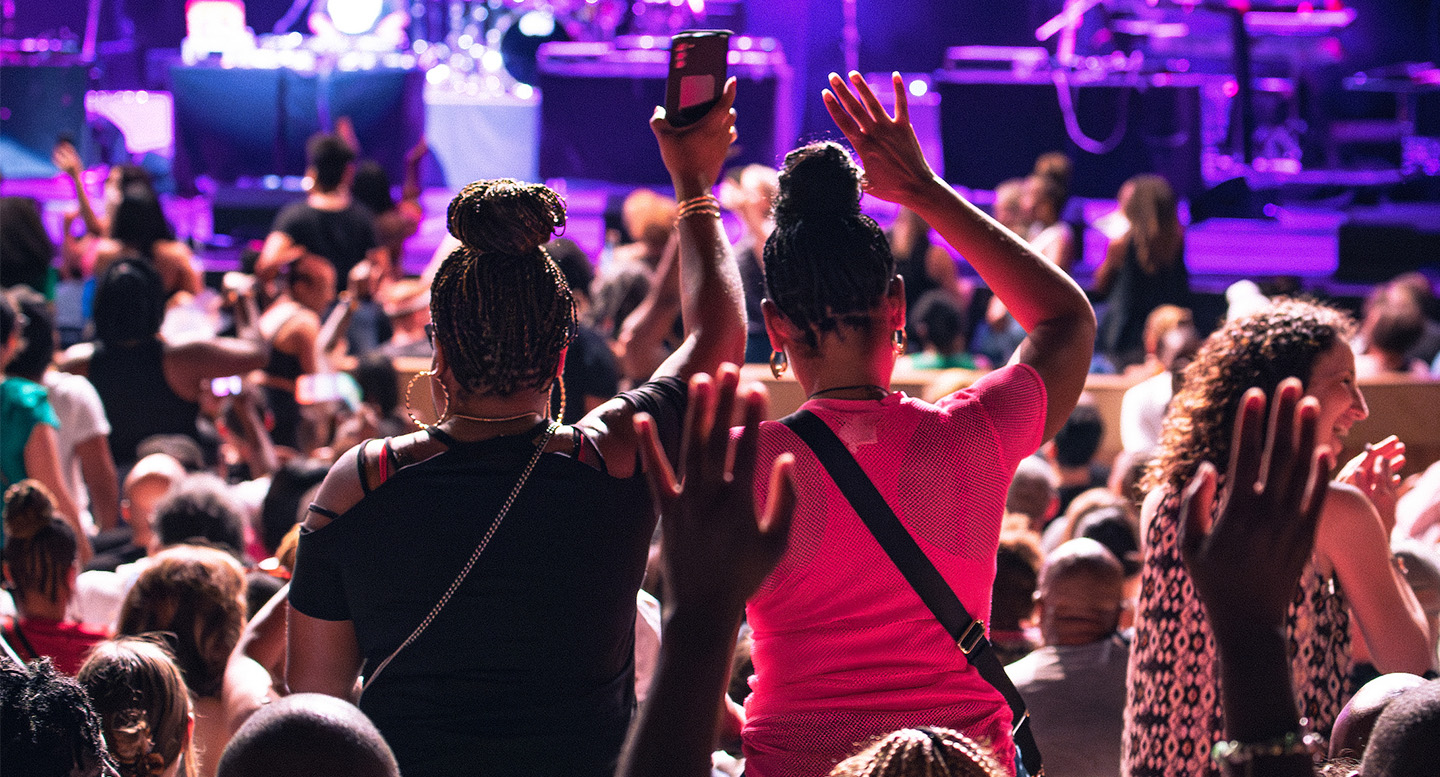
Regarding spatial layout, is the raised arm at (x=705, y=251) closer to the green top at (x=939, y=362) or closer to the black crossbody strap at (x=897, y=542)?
the black crossbody strap at (x=897, y=542)

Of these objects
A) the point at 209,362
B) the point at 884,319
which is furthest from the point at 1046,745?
the point at 209,362

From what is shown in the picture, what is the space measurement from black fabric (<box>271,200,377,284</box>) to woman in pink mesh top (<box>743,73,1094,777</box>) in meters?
6.56

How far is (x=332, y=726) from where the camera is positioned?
56.2 inches

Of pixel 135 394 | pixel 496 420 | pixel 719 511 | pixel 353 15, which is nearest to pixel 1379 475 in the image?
pixel 496 420

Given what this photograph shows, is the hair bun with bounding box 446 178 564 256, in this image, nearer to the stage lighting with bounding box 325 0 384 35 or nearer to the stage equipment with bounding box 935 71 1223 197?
the stage equipment with bounding box 935 71 1223 197

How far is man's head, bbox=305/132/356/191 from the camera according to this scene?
26.9ft

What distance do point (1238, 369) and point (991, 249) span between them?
0.58 m

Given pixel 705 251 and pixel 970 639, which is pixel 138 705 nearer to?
pixel 705 251

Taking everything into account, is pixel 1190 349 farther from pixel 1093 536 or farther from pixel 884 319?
pixel 884 319

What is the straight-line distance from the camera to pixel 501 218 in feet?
5.64

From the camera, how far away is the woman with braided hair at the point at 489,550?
1673 mm

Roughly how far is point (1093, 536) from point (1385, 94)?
9470mm

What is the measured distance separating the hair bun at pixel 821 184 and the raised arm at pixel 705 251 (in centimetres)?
20

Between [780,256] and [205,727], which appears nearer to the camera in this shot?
[780,256]
